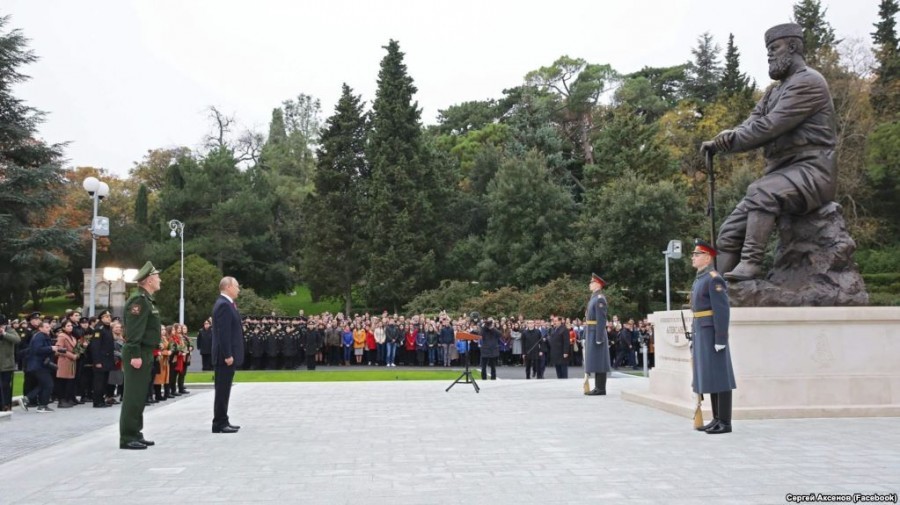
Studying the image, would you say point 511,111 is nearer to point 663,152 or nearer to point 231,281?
point 663,152

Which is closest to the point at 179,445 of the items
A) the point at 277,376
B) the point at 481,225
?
the point at 277,376

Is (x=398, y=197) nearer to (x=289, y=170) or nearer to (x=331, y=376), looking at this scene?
(x=331, y=376)

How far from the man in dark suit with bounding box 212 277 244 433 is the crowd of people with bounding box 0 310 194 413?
160 inches

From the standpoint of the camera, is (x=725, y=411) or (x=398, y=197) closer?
(x=725, y=411)

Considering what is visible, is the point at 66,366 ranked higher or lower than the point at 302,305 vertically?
lower

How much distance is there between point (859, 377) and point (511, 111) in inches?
2141

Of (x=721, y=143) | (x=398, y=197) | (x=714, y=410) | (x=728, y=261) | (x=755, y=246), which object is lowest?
(x=714, y=410)

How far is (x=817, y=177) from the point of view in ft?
33.4

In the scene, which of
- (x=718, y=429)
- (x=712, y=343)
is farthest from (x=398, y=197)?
(x=718, y=429)

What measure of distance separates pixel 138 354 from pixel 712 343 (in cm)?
645

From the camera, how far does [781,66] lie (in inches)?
412

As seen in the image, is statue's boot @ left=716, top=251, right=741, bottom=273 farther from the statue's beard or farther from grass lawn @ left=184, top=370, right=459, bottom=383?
grass lawn @ left=184, top=370, right=459, bottom=383

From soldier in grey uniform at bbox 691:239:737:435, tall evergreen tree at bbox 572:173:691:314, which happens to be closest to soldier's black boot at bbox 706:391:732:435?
soldier in grey uniform at bbox 691:239:737:435

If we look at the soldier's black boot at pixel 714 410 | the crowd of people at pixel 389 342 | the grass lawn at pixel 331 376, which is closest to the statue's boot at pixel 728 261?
the soldier's black boot at pixel 714 410
